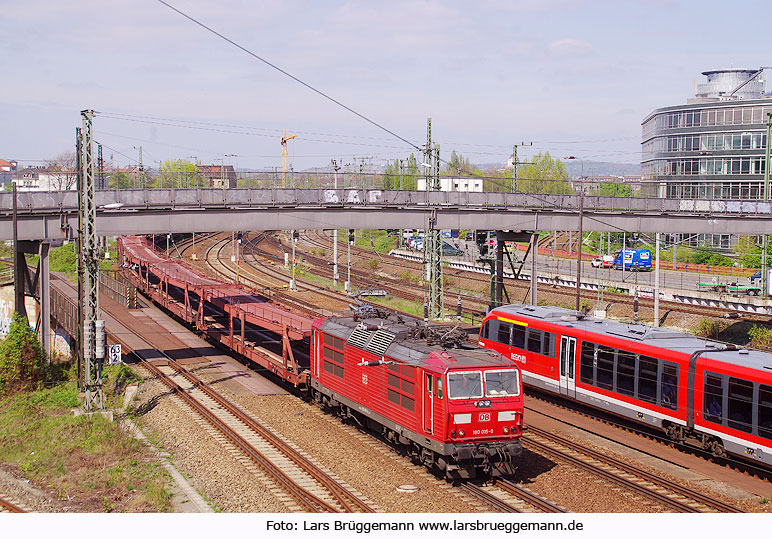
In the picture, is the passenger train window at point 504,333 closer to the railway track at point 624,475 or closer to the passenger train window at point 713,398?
the railway track at point 624,475

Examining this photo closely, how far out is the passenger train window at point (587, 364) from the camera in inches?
933

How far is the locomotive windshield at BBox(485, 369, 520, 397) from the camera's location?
57.3 feet

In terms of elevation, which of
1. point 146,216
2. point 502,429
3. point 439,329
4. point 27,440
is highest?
point 146,216

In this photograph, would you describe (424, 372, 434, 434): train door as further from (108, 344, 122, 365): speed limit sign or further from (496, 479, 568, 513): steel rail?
(108, 344, 122, 365): speed limit sign

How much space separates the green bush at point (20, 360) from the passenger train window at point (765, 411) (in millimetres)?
24554

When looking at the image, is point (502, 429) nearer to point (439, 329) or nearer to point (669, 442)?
point (439, 329)

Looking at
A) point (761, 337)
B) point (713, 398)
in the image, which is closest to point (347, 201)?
point (713, 398)

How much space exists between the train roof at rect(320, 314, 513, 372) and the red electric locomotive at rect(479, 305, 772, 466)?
5664mm

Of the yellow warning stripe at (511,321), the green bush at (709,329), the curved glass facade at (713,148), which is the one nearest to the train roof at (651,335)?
the yellow warning stripe at (511,321)

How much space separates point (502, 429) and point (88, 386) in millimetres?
13972

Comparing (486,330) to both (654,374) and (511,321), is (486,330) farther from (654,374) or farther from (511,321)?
(654,374)

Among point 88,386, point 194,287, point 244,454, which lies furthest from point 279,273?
point 244,454

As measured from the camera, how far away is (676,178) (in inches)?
3248

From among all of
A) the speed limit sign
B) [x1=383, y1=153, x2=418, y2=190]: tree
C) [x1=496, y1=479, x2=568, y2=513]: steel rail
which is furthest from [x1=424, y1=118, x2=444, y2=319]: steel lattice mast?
[x1=496, y1=479, x2=568, y2=513]: steel rail
